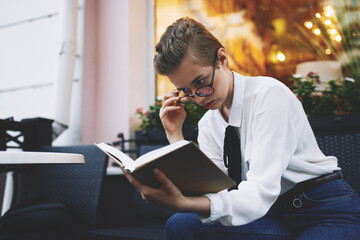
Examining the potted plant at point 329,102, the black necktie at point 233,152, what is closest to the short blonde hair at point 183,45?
the black necktie at point 233,152

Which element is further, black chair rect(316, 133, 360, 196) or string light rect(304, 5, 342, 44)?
string light rect(304, 5, 342, 44)

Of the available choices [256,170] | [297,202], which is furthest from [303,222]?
[256,170]

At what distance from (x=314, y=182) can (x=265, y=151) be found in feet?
0.79

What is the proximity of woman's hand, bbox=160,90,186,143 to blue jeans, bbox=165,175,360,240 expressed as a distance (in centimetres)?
37

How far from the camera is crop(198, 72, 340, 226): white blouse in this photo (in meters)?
0.81

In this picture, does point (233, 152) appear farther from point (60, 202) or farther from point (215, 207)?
point (60, 202)

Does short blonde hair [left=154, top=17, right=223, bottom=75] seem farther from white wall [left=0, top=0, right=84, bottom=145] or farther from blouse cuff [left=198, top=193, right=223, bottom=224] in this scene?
white wall [left=0, top=0, right=84, bottom=145]

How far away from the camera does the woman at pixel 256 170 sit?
811mm

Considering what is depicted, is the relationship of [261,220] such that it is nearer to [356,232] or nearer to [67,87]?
[356,232]

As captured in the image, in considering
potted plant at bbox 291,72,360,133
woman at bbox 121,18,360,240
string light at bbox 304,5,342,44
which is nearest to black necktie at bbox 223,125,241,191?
woman at bbox 121,18,360,240

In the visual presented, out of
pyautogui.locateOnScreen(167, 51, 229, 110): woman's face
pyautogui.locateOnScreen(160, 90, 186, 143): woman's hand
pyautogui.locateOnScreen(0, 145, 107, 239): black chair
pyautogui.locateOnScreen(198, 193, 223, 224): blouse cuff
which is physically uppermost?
pyautogui.locateOnScreen(167, 51, 229, 110): woman's face

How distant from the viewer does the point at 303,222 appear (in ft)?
3.17

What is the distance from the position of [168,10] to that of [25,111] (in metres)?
1.80

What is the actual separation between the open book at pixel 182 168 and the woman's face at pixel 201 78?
394 millimetres
